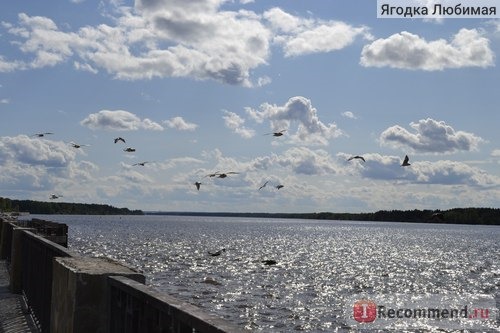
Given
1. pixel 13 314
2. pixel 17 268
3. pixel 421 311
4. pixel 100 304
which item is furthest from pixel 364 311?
pixel 100 304

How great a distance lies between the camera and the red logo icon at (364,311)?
112ft

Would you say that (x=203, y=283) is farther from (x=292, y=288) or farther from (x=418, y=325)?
(x=418, y=325)

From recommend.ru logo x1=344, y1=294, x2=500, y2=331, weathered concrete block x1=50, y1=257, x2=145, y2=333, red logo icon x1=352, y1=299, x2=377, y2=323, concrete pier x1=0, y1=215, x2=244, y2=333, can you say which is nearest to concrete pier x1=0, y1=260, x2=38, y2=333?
concrete pier x1=0, y1=215, x2=244, y2=333

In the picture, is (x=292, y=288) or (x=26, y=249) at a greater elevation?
(x=26, y=249)

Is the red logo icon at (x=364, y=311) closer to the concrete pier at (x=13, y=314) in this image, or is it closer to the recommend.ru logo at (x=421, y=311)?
the recommend.ru logo at (x=421, y=311)

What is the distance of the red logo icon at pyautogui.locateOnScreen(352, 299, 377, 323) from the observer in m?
34.1

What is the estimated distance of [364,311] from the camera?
37250 millimetres

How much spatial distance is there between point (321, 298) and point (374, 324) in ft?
29.7

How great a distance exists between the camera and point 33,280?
11.8 metres

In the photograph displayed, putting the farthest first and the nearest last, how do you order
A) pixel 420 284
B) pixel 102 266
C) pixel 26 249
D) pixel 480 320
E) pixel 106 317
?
pixel 420 284 → pixel 480 320 → pixel 26 249 → pixel 102 266 → pixel 106 317

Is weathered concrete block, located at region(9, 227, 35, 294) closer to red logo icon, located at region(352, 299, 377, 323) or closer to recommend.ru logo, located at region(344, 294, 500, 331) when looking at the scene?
recommend.ru logo, located at region(344, 294, 500, 331)

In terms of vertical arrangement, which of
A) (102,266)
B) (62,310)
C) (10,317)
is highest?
(102,266)

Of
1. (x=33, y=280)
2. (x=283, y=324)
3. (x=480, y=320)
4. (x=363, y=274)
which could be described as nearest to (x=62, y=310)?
(x=33, y=280)

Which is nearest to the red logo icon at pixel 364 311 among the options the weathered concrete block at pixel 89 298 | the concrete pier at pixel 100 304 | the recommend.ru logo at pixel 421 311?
the recommend.ru logo at pixel 421 311
